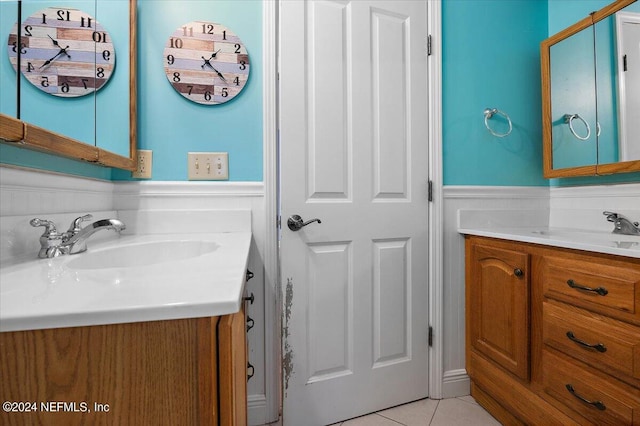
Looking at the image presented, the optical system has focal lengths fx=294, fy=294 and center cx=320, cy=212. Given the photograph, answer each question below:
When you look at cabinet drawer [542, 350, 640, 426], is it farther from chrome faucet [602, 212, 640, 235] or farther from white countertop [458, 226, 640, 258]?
chrome faucet [602, 212, 640, 235]

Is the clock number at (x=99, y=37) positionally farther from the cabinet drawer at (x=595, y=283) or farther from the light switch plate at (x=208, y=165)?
the cabinet drawer at (x=595, y=283)

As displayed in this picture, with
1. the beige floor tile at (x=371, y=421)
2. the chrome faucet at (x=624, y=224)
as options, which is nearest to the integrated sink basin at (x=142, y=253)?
the beige floor tile at (x=371, y=421)

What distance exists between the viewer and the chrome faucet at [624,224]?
1260mm

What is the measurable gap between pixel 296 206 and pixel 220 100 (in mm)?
578

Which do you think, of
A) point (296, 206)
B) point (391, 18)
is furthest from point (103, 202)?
point (391, 18)

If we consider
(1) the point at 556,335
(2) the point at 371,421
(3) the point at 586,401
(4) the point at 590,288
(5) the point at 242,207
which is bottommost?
(2) the point at 371,421

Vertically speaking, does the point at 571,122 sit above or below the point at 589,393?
above

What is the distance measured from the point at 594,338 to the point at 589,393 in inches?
7.2

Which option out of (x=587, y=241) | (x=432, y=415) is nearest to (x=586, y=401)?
(x=587, y=241)

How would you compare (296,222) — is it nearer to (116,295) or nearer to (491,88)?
(116,295)

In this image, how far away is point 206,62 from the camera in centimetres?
129

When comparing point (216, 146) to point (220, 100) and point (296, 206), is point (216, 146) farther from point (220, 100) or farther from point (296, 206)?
point (296, 206)

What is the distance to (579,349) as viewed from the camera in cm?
98

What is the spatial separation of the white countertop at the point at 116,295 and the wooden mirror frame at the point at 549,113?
174cm
